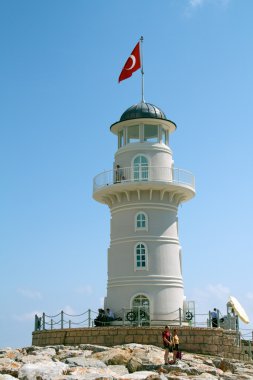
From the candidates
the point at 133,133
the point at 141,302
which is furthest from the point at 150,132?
the point at 141,302

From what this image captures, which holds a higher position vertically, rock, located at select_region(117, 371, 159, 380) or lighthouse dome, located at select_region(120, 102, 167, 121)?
lighthouse dome, located at select_region(120, 102, 167, 121)

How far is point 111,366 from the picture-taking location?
17672mm

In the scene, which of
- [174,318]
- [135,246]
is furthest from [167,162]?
[174,318]

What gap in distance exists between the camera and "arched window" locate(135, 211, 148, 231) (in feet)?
91.4

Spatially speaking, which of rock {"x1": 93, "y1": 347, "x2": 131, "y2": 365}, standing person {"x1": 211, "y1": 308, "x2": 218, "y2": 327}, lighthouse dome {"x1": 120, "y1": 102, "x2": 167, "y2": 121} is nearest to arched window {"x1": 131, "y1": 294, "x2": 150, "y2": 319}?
standing person {"x1": 211, "y1": 308, "x2": 218, "y2": 327}

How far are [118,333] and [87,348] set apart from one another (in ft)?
7.83

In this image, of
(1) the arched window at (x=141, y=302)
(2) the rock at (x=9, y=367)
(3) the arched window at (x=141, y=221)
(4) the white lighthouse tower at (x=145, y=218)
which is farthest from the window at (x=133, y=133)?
(2) the rock at (x=9, y=367)

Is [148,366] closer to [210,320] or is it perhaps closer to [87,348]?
[87,348]

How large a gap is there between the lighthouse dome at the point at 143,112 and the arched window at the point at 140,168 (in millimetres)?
2159

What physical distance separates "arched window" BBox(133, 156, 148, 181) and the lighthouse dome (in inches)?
85.0

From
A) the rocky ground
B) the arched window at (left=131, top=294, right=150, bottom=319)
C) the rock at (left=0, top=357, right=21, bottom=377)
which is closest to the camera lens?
the rocky ground

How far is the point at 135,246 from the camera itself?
27672 mm

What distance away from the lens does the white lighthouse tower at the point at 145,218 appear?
89.1 feet

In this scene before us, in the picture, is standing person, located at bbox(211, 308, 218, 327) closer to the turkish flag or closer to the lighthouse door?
the lighthouse door
